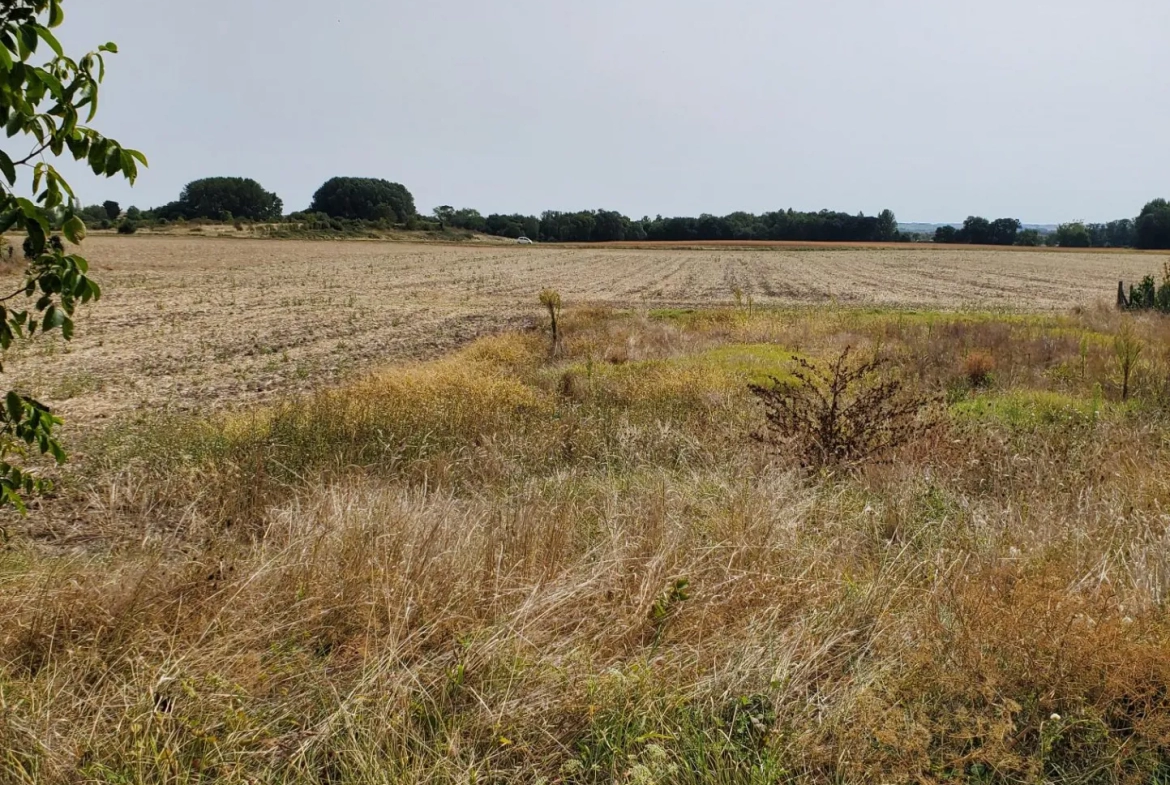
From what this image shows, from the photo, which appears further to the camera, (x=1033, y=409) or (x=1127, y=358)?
(x=1127, y=358)

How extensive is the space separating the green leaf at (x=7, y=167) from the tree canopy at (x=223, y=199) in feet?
424

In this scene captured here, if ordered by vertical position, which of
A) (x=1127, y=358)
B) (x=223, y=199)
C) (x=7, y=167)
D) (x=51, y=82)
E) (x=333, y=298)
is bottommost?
(x=1127, y=358)

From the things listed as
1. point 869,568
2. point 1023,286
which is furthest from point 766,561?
point 1023,286

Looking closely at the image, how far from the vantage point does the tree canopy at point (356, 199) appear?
5089 inches

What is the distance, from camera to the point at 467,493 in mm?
5906

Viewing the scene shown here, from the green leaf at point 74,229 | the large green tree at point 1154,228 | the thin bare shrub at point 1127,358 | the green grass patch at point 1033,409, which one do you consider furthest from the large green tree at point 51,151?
the large green tree at point 1154,228

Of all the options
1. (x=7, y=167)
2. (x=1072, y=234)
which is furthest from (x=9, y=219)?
(x=1072, y=234)

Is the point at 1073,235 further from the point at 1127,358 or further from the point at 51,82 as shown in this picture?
the point at 51,82

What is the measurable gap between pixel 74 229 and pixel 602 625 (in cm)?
255

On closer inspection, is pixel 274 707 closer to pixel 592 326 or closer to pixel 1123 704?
pixel 1123 704

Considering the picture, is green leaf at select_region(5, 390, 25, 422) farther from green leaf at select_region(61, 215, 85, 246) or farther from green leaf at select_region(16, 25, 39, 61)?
green leaf at select_region(16, 25, 39, 61)

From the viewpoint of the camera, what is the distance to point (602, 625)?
3.24 meters

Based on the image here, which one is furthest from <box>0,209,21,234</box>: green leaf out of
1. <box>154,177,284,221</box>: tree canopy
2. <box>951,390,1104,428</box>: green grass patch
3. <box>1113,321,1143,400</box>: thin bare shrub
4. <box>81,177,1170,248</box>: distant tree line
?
<box>154,177,284,221</box>: tree canopy

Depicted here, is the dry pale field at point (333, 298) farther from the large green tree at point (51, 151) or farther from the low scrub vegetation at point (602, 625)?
the large green tree at point (51, 151)
